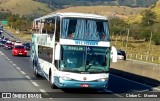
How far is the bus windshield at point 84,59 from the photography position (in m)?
17.5

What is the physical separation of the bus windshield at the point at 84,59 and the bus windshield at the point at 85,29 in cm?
52

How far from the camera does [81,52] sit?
1762 cm

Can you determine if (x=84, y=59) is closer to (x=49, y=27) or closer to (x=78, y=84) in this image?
(x=78, y=84)

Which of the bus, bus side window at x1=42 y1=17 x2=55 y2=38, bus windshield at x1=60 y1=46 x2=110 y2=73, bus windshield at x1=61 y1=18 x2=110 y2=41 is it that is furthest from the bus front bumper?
bus side window at x1=42 y1=17 x2=55 y2=38

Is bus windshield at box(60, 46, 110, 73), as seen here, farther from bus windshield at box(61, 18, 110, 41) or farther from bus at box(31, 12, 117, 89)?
bus windshield at box(61, 18, 110, 41)

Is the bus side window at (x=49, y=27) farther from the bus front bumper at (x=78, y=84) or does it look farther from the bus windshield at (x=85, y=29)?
the bus front bumper at (x=78, y=84)

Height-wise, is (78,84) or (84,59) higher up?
(84,59)

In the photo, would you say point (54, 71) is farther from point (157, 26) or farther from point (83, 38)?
point (157, 26)

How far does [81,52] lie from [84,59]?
0.31 meters

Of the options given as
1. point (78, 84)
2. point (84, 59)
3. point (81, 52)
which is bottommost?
point (78, 84)

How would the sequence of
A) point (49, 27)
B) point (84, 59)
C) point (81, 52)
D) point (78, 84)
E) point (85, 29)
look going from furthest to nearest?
point (49, 27)
point (85, 29)
point (81, 52)
point (84, 59)
point (78, 84)

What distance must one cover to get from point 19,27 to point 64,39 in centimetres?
17096

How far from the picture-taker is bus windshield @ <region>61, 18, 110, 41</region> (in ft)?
59.0

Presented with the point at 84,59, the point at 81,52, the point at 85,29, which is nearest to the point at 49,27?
the point at 85,29
